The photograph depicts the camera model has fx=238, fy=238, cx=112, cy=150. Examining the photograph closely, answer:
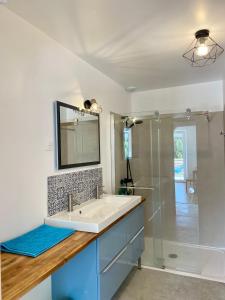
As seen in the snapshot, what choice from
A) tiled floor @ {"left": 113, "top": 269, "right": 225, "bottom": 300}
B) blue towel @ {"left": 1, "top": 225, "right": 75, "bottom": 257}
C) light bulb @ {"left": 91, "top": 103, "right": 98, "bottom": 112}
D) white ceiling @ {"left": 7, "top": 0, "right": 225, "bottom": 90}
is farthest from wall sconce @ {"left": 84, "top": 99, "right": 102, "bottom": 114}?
tiled floor @ {"left": 113, "top": 269, "right": 225, "bottom": 300}

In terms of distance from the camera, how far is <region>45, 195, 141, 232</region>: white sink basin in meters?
1.84

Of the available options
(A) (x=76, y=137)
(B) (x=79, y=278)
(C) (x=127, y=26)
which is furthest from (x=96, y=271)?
(C) (x=127, y=26)

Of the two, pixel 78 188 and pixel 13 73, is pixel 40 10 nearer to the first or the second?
pixel 13 73

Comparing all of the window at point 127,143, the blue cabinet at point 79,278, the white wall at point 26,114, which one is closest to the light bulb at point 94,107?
the white wall at point 26,114

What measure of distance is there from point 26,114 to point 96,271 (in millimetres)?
1304

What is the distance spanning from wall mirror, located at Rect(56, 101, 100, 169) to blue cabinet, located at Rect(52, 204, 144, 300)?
29.7 inches

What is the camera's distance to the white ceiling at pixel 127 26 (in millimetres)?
1601

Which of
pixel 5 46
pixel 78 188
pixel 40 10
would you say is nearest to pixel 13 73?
pixel 5 46

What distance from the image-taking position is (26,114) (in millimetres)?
1793

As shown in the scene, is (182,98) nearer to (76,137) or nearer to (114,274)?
(76,137)

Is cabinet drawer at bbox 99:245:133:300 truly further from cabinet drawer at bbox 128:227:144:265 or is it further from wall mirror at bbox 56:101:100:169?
wall mirror at bbox 56:101:100:169

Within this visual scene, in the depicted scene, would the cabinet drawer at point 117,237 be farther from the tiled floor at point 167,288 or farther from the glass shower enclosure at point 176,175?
the glass shower enclosure at point 176,175

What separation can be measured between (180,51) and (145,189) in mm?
2003

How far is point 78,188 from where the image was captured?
2.42 metres
